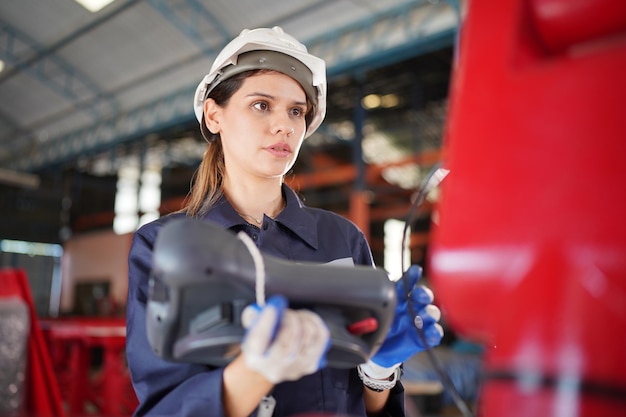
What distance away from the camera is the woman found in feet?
3.00

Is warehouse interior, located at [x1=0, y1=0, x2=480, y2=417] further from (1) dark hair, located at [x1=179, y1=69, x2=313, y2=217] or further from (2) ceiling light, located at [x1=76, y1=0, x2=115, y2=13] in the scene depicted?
(1) dark hair, located at [x1=179, y1=69, x2=313, y2=217]

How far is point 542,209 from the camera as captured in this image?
488 millimetres

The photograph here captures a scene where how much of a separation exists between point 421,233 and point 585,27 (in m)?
13.1

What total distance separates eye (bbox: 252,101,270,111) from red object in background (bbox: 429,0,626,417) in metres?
0.73

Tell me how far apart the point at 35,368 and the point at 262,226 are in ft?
5.54

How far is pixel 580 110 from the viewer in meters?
0.48

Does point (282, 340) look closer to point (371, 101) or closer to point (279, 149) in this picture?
point (279, 149)

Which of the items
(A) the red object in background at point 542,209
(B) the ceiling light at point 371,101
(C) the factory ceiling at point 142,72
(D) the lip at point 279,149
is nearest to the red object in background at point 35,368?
(D) the lip at point 279,149

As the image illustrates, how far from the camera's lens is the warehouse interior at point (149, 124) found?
24.7 ft

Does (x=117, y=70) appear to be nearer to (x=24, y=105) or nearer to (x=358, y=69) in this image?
(x=24, y=105)

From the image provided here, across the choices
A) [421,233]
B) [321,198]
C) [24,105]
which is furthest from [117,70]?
[421,233]

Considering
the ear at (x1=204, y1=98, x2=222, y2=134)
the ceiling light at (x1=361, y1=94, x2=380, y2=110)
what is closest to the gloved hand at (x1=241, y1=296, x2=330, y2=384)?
the ear at (x1=204, y1=98, x2=222, y2=134)

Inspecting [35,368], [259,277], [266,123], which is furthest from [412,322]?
[35,368]

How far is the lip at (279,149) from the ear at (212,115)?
0.20 meters
